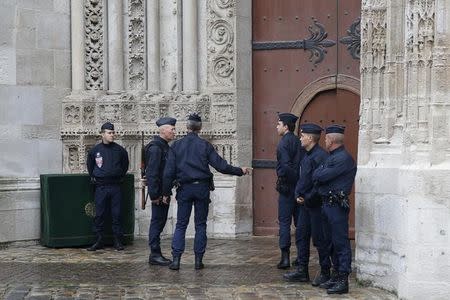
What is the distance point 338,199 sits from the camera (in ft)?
31.7

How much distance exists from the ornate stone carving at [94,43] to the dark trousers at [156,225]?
3.22 m

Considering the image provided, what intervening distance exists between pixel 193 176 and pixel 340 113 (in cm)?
361

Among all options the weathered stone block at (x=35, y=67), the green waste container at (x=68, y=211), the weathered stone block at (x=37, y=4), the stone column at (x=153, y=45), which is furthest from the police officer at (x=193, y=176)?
the weathered stone block at (x=37, y=4)

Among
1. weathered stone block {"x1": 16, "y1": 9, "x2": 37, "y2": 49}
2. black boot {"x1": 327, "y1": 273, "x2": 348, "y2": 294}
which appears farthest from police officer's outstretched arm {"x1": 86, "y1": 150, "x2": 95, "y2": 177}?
black boot {"x1": 327, "y1": 273, "x2": 348, "y2": 294}

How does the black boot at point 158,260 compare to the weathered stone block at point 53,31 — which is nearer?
the black boot at point 158,260

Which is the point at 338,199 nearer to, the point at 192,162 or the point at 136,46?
the point at 192,162

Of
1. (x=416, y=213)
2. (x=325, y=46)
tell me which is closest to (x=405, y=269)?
(x=416, y=213)

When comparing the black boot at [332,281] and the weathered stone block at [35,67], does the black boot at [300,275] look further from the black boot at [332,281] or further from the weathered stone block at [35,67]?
the weathered stone block at [35,67]

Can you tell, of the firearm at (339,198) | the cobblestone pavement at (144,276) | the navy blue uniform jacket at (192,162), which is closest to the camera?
the firearm at (339,198)

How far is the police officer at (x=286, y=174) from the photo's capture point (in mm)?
11273

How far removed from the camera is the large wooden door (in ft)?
46.7

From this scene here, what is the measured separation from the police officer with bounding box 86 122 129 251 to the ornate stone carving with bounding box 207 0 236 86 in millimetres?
2027

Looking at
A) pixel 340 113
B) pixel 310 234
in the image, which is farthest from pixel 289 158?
pixel 340 113

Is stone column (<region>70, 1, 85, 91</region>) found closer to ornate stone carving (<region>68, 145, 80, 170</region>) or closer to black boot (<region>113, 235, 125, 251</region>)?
ornate stone carving (<region>68, 145, 80, 170</region>)
